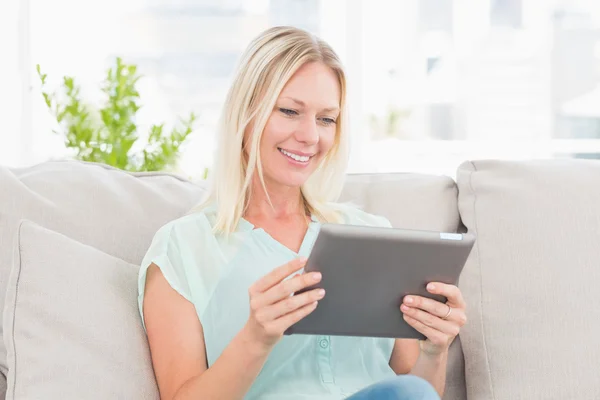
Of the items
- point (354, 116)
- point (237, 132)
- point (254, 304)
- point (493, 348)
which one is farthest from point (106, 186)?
point (354, 116)

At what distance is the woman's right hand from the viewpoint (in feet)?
4.05

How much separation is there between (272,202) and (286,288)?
1.64 feet

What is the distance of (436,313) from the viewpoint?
1349mm

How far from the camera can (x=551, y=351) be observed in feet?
5.33

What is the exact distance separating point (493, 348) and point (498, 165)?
44 centimetres

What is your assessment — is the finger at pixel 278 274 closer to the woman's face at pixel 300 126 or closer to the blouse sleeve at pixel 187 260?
the blouse sleeve at pixel 187 260

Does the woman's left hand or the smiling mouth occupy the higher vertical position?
the smiling mouth

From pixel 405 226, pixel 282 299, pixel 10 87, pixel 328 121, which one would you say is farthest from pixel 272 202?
pixel 10 87

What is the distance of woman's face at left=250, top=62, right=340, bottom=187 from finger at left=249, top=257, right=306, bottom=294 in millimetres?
411

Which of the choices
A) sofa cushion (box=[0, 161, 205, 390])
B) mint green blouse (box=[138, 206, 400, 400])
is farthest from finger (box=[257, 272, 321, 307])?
sofa cushion (box=[0, 161, 205, 390])

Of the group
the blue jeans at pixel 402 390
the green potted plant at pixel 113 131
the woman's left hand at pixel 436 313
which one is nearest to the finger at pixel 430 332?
the woman's left hand at pixel 436 313

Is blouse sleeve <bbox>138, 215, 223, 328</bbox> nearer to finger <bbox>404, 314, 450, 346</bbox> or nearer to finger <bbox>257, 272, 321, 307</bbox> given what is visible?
finger <bbox>257, 272, 321, 307</bbox>

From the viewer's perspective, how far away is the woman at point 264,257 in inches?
54.8

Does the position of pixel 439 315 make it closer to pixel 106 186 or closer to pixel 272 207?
pixel 272 207
